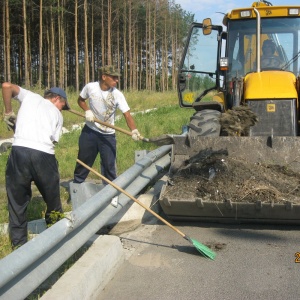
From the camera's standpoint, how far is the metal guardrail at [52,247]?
8.75 feet

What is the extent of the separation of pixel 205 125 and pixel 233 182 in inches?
60.4

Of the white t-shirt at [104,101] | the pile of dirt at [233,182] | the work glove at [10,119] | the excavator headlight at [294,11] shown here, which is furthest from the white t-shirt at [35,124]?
the excavator headlight at [294,11]

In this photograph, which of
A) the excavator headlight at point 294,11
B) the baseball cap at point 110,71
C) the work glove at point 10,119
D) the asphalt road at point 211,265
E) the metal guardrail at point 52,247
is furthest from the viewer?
the excavator headlight at point 294,11

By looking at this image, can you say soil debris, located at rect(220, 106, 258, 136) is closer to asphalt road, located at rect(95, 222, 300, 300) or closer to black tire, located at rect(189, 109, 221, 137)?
black tire, located at rect(189, 109, 221, 137)

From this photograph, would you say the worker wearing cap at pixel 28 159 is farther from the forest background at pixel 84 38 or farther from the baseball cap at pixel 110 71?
the forest background at pixel 84 38

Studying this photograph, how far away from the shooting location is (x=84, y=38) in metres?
36.8

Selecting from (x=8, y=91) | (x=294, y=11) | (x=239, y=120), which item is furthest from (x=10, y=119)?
(x=294, y=11)

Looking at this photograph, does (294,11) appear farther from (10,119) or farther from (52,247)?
(52,247)

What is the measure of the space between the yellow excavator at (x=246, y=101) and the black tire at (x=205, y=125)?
0.04 ft

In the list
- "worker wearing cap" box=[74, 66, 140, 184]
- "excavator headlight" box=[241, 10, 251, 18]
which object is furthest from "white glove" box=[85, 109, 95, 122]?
"excavator headlight" box=[241, 10, 251, 18]

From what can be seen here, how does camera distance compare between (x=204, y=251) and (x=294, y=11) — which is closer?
(x=204, y=251)

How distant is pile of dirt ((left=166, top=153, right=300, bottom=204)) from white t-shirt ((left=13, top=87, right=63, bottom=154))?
59.9 inches

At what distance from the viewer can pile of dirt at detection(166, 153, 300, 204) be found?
4.86 metres

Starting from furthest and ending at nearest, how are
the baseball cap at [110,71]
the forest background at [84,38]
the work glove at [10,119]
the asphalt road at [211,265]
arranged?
the forest background at [84,38] < the baseball cap at [110,71] < the work glove at [10,119] < the asphalt road at [211,265]
